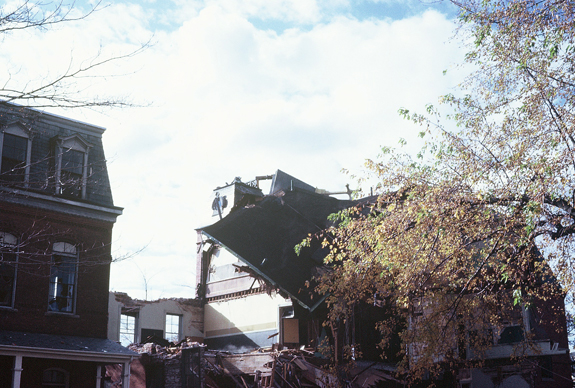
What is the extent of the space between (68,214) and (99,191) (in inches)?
65.1

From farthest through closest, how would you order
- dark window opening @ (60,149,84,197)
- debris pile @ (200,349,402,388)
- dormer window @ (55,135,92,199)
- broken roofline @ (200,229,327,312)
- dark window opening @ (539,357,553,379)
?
dark window opening @ (539,357,553,379)
broken roofline @ (200,229,327,312)
debris pile @ (200,349,402,388)
dark window opening @ (60,149,84,197)
dormer window @ (55,135,92,199)

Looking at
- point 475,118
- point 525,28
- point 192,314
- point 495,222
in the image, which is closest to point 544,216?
point 495,222

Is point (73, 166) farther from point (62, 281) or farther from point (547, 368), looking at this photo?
point (547, 368)

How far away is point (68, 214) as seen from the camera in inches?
765

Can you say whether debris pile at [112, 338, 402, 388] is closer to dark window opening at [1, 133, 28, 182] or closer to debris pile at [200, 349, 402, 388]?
debris pile at [200, 349, 402, 388]

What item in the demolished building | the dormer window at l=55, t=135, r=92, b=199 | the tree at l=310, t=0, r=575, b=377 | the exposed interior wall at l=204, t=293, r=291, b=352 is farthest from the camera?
the exposed interior wall at l=204, t=293, r=291, b=352

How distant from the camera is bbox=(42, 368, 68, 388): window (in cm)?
1788

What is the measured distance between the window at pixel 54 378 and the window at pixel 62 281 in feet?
6.39

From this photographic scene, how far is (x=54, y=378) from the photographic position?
18.2 meters

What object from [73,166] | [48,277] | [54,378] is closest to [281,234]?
[73,166]

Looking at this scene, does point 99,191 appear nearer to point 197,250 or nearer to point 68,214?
point 68,214

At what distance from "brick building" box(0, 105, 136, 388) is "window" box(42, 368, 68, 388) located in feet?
0.10

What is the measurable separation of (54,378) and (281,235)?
11269mm

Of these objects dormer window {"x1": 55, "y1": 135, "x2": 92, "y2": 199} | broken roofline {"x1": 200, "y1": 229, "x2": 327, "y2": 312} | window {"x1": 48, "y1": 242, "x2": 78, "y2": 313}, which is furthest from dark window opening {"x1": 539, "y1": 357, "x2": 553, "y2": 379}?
dormer window {"x1": 55, "y1": 135, "x2": 92, "y2": 199}
